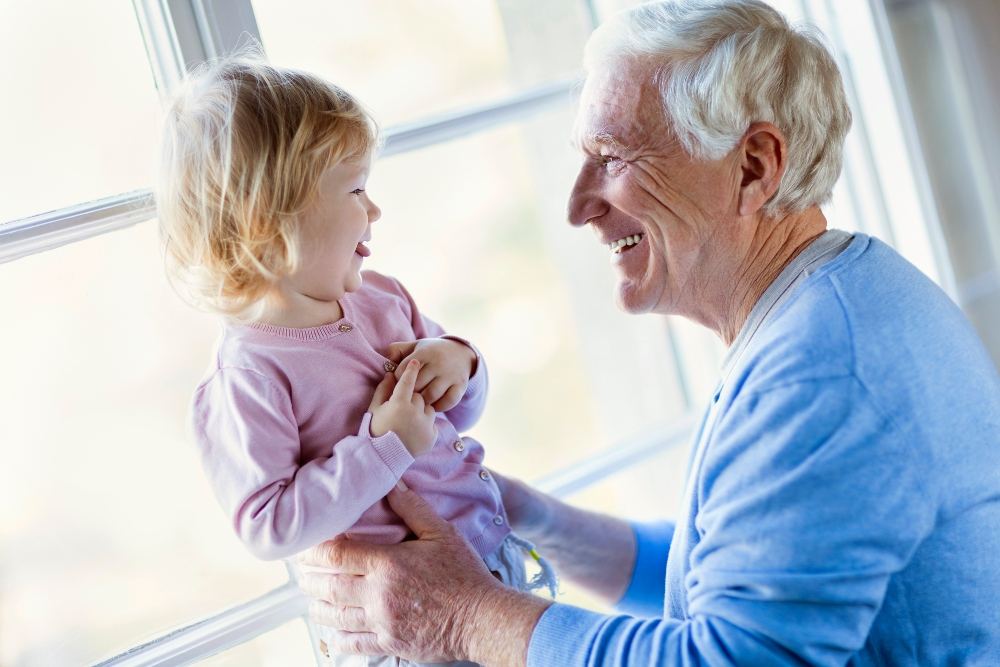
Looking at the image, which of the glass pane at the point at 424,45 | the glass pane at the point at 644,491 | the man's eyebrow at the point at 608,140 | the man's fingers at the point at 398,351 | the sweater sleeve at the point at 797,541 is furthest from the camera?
the glass pane at the point at 644,491

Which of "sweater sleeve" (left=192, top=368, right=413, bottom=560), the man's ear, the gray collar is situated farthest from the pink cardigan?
the man's ear

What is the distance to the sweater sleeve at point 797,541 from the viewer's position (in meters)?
1.16

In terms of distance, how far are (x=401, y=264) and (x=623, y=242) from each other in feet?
1.68

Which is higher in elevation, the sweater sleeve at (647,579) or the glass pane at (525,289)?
the glass pane at (525,289)

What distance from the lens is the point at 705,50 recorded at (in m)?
1.44

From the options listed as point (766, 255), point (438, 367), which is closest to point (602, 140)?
point (766, 255)

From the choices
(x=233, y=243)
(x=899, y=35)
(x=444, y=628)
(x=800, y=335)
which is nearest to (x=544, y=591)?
(x=444, y=628)

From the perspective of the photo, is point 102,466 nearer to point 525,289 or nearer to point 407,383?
point 407,383

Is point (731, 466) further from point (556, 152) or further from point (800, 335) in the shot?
point (556, 152)

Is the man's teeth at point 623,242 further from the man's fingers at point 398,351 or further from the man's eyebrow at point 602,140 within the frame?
the man's fingers at point 398,351

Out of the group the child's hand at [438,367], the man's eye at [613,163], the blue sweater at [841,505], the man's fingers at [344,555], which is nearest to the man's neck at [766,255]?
the blue sweater at [841,505]

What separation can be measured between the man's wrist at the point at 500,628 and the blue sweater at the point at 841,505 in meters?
0.02

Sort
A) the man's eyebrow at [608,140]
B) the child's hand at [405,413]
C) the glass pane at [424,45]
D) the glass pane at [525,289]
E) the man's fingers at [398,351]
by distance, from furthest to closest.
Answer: the glass pane at [525,289]
the glass pane at [424,45]
the man's eyebrow at [608,140]
the man's fingers at [398,351]
the child's hand at [405,413]

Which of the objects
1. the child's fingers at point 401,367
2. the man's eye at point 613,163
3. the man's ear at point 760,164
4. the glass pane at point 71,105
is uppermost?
the glass pane at point 71,105
